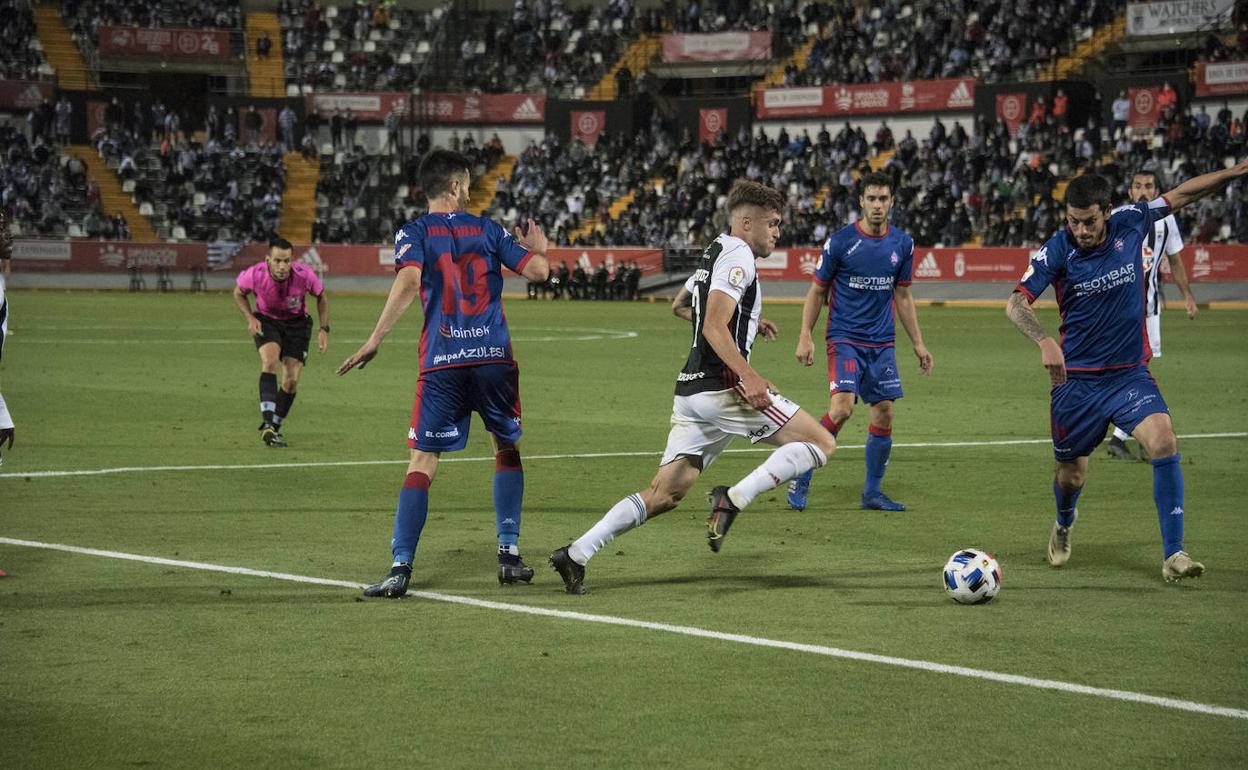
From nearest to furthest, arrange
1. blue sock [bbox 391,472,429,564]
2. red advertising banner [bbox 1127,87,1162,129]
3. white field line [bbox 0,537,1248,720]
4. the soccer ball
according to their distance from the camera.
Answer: white field line [bbox 0,537,1248,720] → the soccer ball → blue sock [bbox 391,472,429,564] → red advertising banner [bbox 1127,87,1162,129]

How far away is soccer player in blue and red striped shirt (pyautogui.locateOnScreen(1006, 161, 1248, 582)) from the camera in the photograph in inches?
352

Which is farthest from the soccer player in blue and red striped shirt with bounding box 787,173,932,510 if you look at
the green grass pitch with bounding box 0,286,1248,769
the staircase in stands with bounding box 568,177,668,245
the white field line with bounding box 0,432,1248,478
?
the staircase in stands with bounding box 568,177,668,245

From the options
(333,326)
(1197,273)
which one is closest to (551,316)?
(333,326)

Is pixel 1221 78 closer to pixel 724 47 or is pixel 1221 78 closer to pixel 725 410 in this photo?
pixel 724 47

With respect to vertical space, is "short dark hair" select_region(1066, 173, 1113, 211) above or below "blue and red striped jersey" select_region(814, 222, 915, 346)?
above

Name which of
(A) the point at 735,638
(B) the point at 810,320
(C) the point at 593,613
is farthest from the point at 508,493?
(B) the point at 810,320

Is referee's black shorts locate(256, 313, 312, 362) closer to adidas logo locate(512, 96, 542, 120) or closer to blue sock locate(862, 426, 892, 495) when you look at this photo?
blue sock locate(862, 426, 892, 495)

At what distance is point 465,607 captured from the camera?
8016mm

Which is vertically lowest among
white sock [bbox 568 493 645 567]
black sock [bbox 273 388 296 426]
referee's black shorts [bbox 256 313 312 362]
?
black sock [bbox 273 388 296 426]

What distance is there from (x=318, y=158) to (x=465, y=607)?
6285cm

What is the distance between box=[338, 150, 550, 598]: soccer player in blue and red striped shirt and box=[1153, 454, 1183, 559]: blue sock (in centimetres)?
352

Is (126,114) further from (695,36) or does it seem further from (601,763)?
(601,763)

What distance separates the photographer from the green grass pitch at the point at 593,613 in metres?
5.67

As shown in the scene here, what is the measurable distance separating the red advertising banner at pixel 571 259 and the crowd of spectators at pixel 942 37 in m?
11.3
